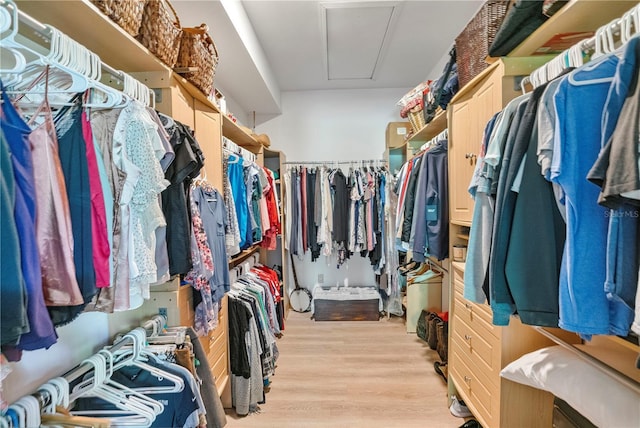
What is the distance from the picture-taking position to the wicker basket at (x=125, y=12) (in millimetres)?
1005

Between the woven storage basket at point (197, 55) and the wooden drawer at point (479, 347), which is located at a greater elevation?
the woven storage basket at point (197, 55)

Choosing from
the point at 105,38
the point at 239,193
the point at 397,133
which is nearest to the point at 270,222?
the point at 239,193

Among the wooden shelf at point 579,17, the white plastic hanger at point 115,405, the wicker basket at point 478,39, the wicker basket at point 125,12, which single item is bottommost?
the white plastic hanger at point 115,405

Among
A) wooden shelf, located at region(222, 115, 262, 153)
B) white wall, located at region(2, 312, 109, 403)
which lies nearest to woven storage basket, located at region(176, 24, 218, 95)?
wooden shelf, located at region(222, 115, 262, 153)

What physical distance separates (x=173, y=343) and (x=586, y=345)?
1.81 m

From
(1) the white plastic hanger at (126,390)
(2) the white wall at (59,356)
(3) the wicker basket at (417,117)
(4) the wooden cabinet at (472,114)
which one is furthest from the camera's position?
(3) the wicker basket at (417,117)

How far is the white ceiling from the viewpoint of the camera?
2.19 m

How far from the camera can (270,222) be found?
Result: 3064 millimetres

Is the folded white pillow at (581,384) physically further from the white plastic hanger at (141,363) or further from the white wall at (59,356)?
the white wall at (59,356)

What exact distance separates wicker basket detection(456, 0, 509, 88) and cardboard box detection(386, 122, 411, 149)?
1.71m

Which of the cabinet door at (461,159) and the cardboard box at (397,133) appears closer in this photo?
the cabinet door at (461,159)

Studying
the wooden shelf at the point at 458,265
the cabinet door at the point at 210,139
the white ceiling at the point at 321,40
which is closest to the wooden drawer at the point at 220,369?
the cabinet door at the point at 210,139

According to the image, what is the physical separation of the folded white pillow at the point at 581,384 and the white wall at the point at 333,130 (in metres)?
2.69

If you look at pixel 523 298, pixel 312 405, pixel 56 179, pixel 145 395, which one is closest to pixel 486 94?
pixel 523 298
